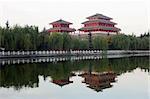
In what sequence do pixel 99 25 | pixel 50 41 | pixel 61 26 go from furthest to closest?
pixel 61 26 < pixel 99 25 < pixel 50 41

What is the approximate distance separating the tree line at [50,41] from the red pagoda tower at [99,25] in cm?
329

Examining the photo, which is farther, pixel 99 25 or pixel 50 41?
pixel 99 25

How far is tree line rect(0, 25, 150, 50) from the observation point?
27.6 metres

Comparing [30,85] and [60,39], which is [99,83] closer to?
[30,85]

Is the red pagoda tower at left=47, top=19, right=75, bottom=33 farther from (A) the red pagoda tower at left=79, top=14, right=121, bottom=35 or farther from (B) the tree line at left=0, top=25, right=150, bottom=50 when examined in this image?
(B) the tree line at left=0, top=25, right=150, bottom=50

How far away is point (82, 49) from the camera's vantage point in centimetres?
3784

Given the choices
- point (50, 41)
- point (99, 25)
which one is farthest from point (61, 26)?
point (50, 41)

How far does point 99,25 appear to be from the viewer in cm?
4812

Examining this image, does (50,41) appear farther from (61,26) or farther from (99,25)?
(61,26)

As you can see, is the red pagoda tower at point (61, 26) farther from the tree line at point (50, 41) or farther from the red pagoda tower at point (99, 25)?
the tree line at point (50, 41)

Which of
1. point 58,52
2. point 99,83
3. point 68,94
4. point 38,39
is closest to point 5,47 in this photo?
point 38,39

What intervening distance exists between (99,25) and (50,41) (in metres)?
16.3

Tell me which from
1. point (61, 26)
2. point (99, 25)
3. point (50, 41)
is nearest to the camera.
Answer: point (50, 41)

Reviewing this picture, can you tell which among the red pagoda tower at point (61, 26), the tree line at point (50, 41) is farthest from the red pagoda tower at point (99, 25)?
the tree line at point (50, 41)
